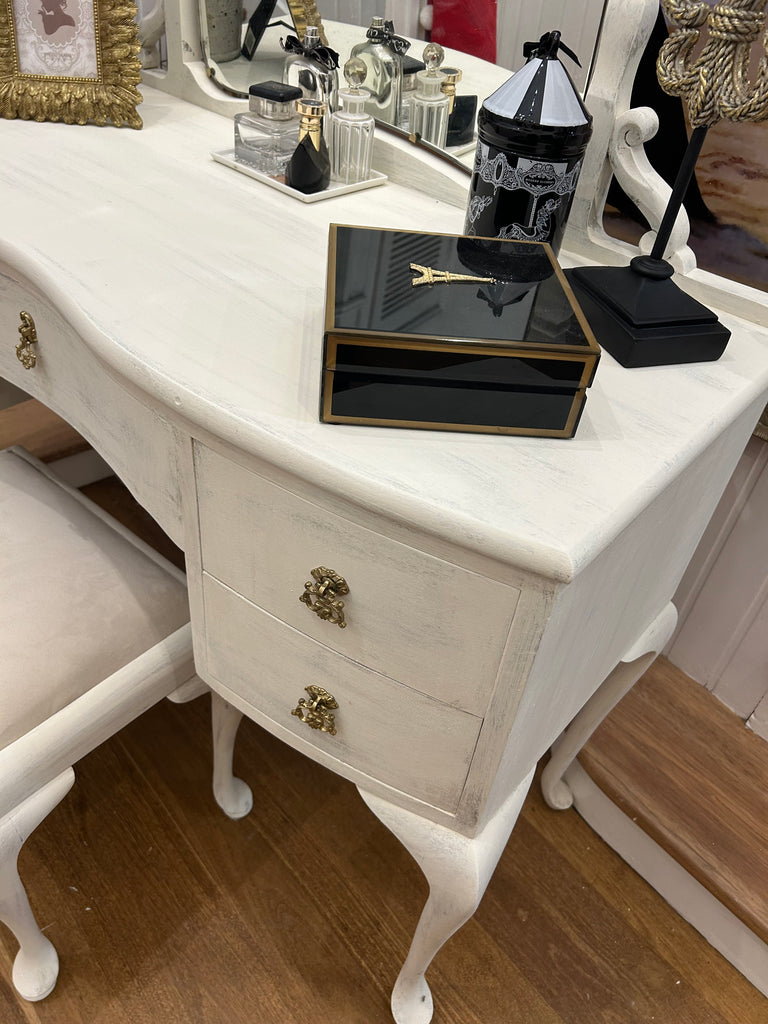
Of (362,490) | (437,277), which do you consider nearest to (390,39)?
(437,277)

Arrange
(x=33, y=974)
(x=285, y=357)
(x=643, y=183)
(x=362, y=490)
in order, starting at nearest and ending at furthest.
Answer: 1. (x=362, y=490)
2. (x=285, y=357)
3. (x=643, y=183)
4. (x=33, y=974)

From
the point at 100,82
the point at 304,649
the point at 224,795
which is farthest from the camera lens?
the point at 224,795

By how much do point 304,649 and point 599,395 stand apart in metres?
0.31

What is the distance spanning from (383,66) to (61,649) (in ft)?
2.41

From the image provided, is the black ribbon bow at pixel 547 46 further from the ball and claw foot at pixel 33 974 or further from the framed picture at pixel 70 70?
the ball and claw foot at pixel 33 974

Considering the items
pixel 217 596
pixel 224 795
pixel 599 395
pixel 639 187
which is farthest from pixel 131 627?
pixel 639 187

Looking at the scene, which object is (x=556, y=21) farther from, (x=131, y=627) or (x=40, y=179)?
(x=131, y=627)

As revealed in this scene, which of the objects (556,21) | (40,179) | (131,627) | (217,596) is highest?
(556,21)

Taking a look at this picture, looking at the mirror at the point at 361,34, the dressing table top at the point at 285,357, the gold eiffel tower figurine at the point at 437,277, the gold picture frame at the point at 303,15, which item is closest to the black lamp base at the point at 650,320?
the dressing table top at the point at 285,357

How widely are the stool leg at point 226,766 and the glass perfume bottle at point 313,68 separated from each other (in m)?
0.72

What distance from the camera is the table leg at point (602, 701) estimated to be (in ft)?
2.70

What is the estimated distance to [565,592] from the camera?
48 centimetres

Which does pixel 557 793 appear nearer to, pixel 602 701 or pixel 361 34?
pixel 602 701

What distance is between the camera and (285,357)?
58cm
